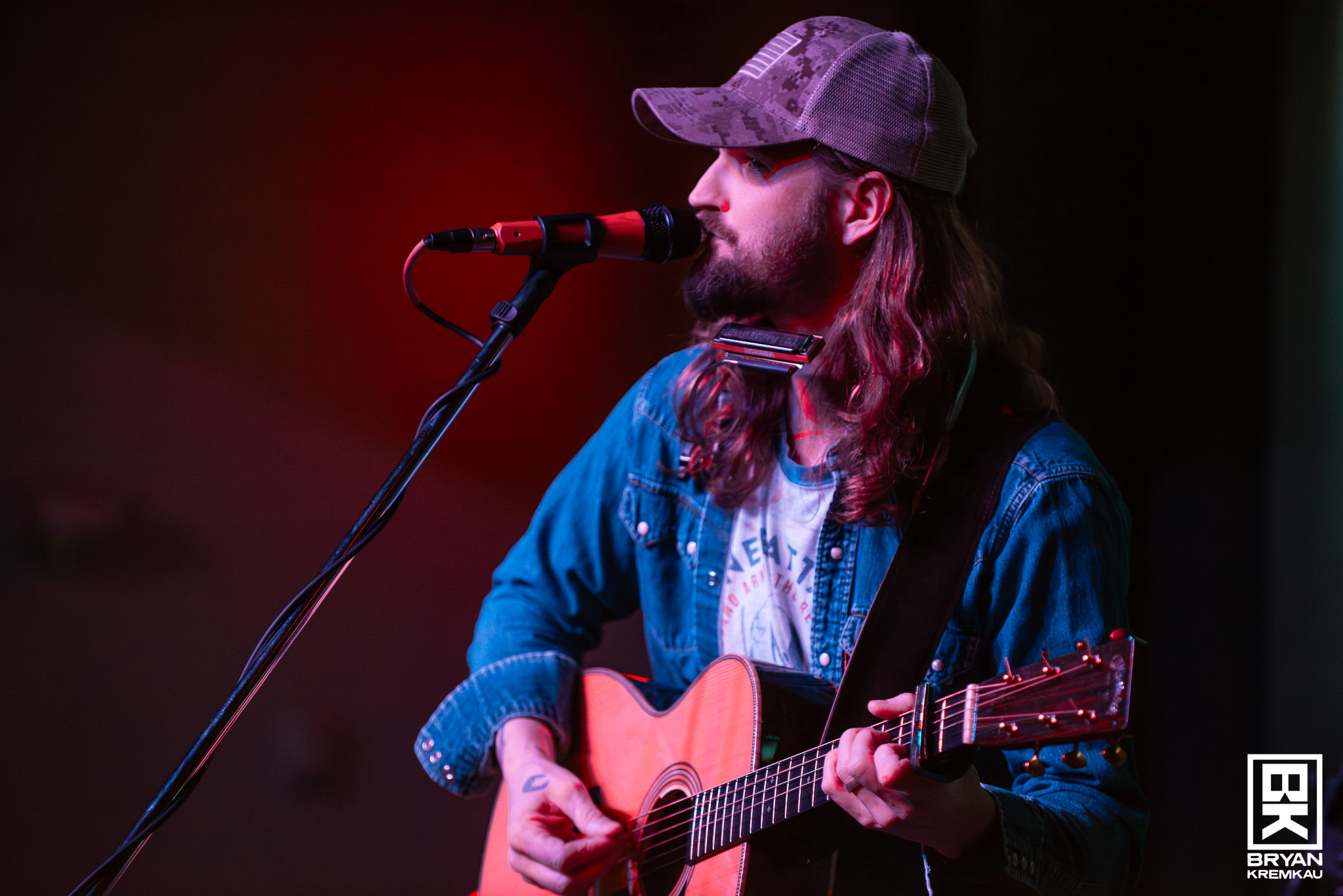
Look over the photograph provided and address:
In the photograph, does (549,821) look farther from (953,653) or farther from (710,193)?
(710,193)

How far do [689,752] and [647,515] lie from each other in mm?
483

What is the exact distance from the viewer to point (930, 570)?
4.51 ft

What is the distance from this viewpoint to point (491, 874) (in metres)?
1.57

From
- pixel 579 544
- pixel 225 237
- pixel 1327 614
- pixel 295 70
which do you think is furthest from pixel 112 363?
pixel 1327 614

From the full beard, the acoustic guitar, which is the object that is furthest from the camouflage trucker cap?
the acoustic guitar

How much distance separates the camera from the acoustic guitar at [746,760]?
3.17 ft

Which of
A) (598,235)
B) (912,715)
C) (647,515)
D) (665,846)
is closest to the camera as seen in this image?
(912,715)

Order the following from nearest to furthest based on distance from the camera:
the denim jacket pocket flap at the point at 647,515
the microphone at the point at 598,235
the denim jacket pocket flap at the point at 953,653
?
the microphone at the point at 598,235
the denim jacket pocket flap at the point at 953,653
the denim jacket pocket flap at the point at 647,515

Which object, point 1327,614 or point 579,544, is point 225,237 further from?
point 1327,614

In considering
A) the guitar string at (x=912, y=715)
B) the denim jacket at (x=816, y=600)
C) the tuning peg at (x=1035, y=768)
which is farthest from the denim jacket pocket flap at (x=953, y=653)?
the tuning peg at (x=1035, y=768)

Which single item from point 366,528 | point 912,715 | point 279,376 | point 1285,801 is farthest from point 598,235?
point 1285,801

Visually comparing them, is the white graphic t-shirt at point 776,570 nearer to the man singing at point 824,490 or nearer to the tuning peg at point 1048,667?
the man singing at point 824,490

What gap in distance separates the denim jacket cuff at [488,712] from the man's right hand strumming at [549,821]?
0.03 m

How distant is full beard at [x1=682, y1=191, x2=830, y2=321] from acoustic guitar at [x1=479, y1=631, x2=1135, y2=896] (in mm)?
566
